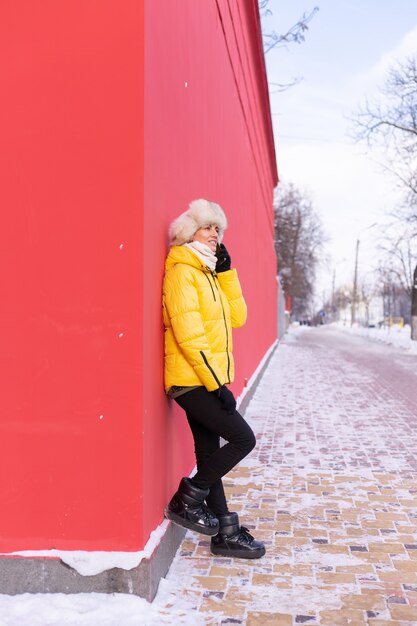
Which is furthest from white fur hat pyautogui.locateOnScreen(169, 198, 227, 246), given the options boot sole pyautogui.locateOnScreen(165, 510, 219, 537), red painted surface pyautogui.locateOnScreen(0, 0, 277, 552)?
boot sole pyautogui.locateOnScreen(165, 510, 219, 537)

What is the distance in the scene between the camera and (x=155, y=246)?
341cm

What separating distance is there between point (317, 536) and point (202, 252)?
78.6 inches

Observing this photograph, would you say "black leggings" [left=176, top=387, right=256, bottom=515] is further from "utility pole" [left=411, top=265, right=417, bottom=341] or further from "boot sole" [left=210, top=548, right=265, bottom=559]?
"utility pole" [left=411, top=265, right=417, bottom=341]

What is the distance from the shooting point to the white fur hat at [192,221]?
3.67 m

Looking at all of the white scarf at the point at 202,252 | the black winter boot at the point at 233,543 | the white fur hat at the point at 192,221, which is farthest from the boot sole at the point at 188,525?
the white fur hat at the point at 192,221

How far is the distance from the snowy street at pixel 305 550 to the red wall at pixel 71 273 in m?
0.34

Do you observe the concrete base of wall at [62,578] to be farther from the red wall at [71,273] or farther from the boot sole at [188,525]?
the boot sole at [188,525]

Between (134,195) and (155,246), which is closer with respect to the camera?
(134,195)

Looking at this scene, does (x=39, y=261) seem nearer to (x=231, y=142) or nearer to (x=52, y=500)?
(x=52, y=500)

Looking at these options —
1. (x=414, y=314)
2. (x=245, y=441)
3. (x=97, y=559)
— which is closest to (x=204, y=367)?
(x=245, y=441)

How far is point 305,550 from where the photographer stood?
155 inches

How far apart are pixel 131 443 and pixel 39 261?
3.26ft

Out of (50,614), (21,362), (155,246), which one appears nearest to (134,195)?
(155,246)

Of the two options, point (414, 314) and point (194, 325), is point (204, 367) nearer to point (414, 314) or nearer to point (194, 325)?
point (194, 325)
